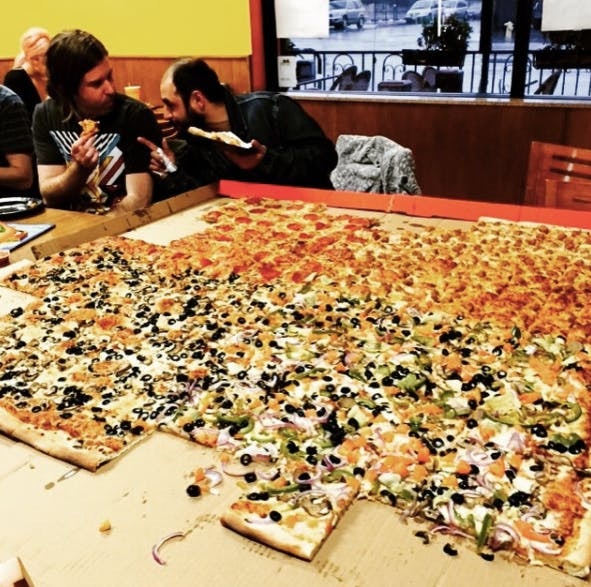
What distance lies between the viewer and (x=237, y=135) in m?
3.52

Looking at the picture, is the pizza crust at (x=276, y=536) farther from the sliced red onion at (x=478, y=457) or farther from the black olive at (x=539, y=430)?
the black olive at (x=539, y=430)

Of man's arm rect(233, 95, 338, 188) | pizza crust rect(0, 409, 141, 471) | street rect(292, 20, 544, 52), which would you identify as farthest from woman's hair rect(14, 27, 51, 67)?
pizza crust rect(0, 409, 141, 471)

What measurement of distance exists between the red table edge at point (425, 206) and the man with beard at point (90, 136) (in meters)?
0.64

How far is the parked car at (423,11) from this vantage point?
5.26m

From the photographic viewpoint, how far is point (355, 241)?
2.76 metres

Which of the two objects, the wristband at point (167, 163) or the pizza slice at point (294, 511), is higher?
the wristband at point (167, 163)

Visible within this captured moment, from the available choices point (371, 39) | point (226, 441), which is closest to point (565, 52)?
point (371, 39)

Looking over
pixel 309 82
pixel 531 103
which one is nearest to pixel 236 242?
pixel 531 103

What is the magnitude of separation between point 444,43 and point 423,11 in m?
0.32

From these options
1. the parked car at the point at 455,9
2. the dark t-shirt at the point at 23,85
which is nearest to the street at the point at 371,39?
the parked car at the point at 455,9

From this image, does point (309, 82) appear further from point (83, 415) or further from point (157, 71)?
point (83, 415)

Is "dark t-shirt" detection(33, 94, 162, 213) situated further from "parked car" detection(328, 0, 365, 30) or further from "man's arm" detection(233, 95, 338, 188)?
"parked car" detection(328, 0, 365, 30)

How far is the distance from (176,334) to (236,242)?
85 cm

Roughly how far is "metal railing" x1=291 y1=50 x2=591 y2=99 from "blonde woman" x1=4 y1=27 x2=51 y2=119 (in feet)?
7.26
